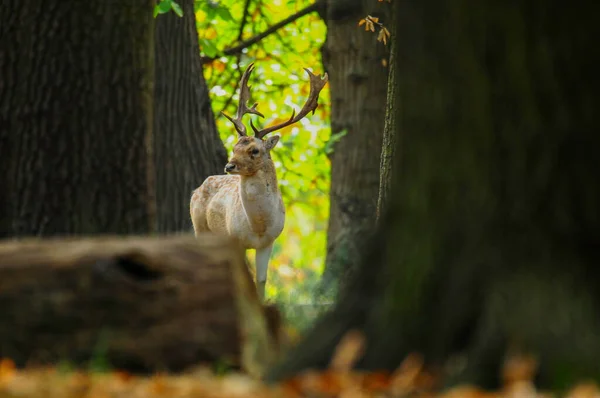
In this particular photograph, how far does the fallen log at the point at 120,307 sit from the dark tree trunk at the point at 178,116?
6.89 m

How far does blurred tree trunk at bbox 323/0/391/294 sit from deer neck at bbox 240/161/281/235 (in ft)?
7.77

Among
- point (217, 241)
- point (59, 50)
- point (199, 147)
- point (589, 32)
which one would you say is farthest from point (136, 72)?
point (199, 147)

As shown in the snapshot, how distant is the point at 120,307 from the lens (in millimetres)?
5375

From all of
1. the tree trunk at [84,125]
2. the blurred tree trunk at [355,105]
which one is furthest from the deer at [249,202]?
the tree trunk at [84,125]

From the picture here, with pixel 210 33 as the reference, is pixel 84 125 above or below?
below

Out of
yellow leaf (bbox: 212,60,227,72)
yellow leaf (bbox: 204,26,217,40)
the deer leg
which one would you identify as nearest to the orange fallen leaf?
the deer leg

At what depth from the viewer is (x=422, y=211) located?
5137 millimetres

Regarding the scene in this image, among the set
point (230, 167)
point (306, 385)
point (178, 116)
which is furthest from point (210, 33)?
point (306, 385)

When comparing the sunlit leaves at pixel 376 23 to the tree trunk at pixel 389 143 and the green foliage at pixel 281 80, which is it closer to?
the tree trunk at pixel 389 143

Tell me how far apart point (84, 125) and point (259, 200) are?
21.9ft

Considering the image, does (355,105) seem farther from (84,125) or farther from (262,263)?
(84,125)

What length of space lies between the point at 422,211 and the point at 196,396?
1291 mm

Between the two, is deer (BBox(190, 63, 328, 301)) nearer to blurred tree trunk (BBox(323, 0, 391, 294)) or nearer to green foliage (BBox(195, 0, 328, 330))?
blurred tree trunk (BBox(323, 0, 391, 294))

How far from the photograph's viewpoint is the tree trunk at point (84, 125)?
7777mm
